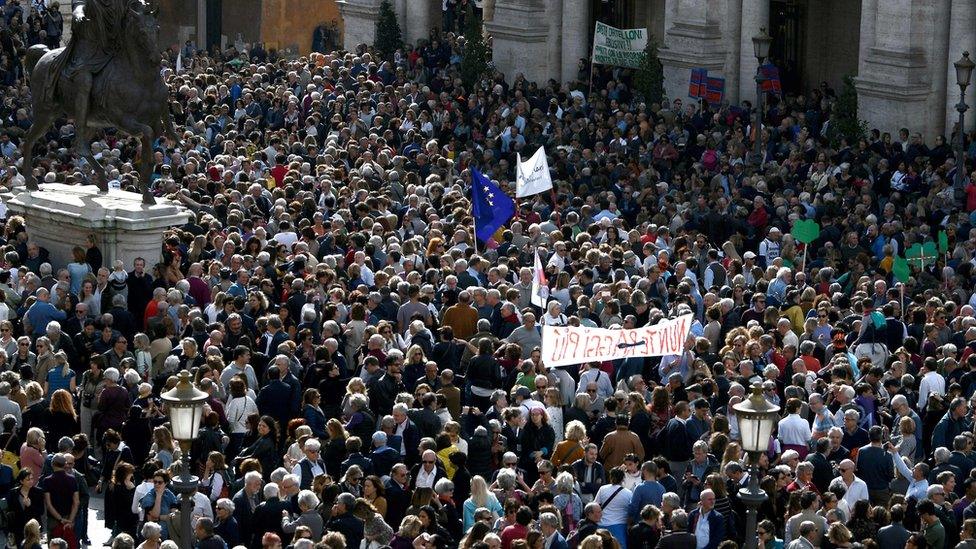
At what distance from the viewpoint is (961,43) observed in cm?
3644

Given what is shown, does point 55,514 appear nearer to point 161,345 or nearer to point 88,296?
point 161,345

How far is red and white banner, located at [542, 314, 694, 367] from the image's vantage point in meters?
22.0

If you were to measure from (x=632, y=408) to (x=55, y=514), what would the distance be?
563cm

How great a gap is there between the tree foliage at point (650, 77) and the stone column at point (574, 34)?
4.18 m

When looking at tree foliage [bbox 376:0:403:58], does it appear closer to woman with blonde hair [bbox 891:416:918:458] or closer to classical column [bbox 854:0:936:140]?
classical column [bbox 854:0:936:140]

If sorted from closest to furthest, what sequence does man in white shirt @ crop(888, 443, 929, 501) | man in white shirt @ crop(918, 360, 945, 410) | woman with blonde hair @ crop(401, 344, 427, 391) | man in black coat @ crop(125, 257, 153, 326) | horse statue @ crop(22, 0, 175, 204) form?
man in white shirt @ crop(888, 443, 929, 501), man in white shirt @ crop(918, 360, 945, 410), woman with blonde hair @ crop(401, 344, 427, 391), man in black coat @ crop(125, 257, 153, 326), horse statue @ crop(22, 0, 175, 204)

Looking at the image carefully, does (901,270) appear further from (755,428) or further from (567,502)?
(755,428)

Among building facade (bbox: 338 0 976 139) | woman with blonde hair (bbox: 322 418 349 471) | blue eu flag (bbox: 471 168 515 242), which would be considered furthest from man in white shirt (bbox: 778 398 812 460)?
building facade (bbox: 338 0 976 139)

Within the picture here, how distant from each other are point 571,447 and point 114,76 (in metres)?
10.8

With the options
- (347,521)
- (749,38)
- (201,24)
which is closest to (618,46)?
(749,38)

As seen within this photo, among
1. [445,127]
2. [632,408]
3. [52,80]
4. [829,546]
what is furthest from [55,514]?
[445,127]

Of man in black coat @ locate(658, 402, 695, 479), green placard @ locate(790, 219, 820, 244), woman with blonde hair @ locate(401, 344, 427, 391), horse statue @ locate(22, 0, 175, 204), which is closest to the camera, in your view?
man in black coat @ locate(658, 402, 695, 479)

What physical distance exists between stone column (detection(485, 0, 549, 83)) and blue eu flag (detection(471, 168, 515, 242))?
17594mm

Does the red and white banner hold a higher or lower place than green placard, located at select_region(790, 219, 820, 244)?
lower
